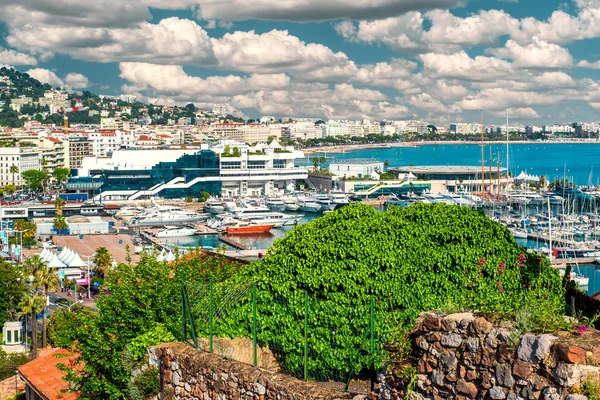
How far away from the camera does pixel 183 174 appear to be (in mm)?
91312

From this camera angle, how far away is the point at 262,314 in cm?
685

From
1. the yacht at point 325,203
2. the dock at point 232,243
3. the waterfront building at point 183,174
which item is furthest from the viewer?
the waterfront building at point 183,174

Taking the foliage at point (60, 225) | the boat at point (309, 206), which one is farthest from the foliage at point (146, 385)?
the boat at point (309, 206)

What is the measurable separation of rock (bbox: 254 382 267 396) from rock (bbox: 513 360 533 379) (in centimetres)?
232

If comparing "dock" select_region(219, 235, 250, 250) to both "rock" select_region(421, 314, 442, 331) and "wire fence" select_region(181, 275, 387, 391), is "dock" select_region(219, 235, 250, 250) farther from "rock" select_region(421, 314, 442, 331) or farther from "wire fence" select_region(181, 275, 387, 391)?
"rock" select_region(421, 314, 442, 331)

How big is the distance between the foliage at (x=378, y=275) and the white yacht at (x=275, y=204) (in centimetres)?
7296

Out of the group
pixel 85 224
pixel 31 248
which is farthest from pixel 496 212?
pixel 31 248

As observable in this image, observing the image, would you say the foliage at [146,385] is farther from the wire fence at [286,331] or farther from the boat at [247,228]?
the boat at [247,228]

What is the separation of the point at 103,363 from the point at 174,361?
1.63 meters

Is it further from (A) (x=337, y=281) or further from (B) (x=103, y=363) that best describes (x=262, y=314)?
(B) (x=103, y=363)

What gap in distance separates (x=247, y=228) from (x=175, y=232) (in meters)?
6.12

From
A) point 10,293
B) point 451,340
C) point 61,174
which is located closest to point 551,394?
point 451,340

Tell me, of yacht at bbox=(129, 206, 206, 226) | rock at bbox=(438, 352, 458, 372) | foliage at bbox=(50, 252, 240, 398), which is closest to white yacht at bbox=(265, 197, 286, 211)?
yacht at bbox=(129, 206, 206, 226)

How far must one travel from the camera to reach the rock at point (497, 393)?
13.1 ft
